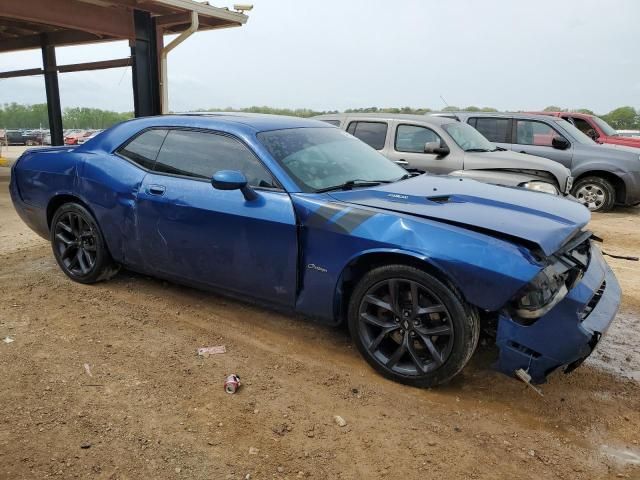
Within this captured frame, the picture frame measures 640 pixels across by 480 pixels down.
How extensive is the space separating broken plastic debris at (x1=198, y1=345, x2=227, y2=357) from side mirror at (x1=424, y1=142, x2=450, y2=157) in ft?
14.5

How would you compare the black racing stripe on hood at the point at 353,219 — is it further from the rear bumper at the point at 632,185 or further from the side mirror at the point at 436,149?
the rear bumper at the point at 632,185

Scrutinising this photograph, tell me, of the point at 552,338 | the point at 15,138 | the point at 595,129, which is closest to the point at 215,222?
the point at 552,338

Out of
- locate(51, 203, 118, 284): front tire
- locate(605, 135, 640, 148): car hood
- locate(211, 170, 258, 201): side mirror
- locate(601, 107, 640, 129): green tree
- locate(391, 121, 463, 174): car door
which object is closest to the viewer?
locate(211, 170, 258, 201): side mirror

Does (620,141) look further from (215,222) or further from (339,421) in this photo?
(339,421)

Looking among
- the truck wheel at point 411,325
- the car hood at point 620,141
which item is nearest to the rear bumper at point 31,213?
the truck wheel at point 411,325

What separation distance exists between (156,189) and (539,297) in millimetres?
2790

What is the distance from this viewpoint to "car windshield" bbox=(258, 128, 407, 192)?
3.56 meters

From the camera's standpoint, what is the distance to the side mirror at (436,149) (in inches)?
271

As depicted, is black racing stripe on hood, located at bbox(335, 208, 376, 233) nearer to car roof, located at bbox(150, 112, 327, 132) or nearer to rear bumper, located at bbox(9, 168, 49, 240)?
car roof, located at bbox(150, 112, 327, 132)

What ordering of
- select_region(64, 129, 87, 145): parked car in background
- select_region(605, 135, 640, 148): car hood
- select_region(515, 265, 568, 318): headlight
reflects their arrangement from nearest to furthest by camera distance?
select_region(515, 265, 568, 318): headlight
select_region(605, 135, 640, 148): car hood
select_region(64, 129, 87, 145): parked car in background

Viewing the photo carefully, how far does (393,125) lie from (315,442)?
229 inches

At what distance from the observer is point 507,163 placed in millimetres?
7320

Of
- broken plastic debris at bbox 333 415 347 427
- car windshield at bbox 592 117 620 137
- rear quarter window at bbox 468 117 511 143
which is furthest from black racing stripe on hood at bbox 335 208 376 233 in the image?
car windshield at bbox 592 117 620 137

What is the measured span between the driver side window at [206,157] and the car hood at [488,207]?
621 millimetres
